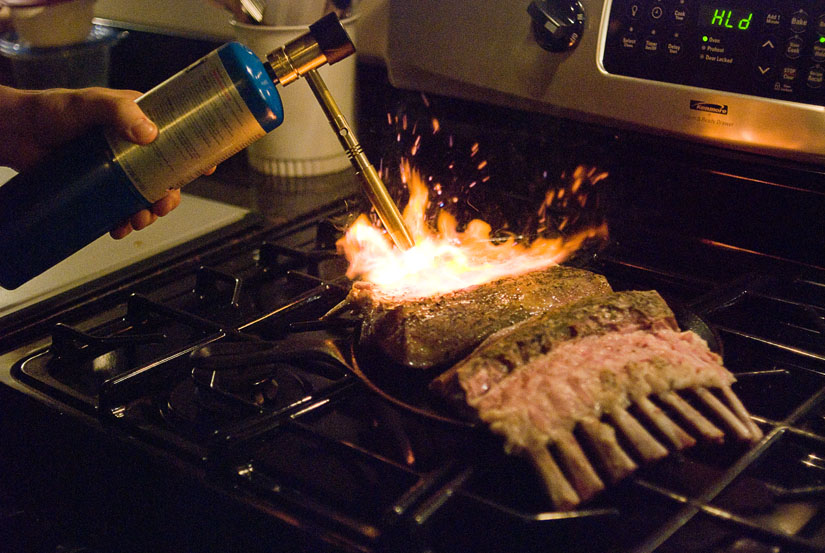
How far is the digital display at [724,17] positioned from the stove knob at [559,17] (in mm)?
168

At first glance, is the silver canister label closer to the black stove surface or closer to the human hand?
the human hand

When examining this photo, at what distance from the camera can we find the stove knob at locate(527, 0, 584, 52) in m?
1.04

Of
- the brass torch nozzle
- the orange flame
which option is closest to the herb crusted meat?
the orange flame

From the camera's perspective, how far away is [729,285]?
0.96 m

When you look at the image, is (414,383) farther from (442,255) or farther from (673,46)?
(673,46)

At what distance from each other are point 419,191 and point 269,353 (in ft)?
2.19

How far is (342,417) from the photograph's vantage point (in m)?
0.74

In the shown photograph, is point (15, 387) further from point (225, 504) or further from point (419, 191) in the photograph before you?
point (419, 191)

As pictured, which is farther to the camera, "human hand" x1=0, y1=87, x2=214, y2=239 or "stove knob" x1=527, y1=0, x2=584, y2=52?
"stove knob" x1=527, y1=0, x2=584, y2=52

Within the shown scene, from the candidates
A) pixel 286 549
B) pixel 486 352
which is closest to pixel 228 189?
pixel 486 352

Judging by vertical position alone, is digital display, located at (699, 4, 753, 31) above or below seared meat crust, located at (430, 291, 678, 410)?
above

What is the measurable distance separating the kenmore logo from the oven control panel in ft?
0.08

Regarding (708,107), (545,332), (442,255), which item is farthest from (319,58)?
(708,107)

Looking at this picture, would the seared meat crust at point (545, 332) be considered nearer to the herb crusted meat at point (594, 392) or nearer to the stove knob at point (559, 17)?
the herb crusted meat at point (594, 392)
